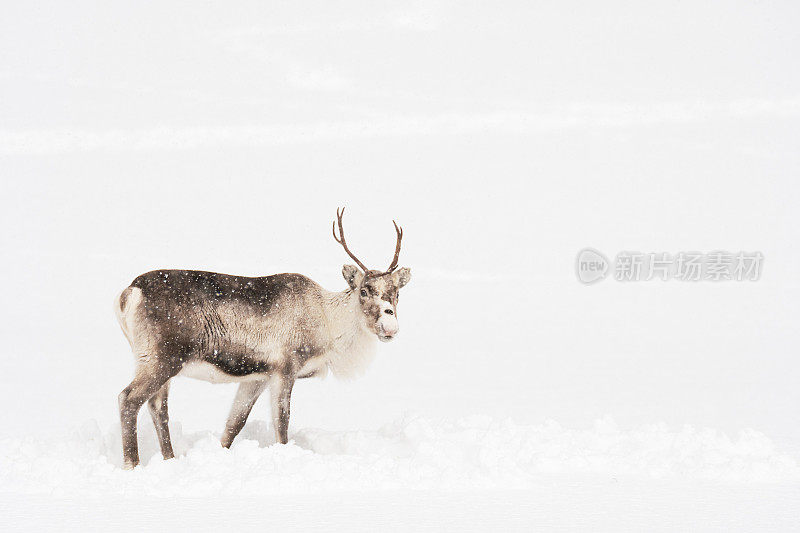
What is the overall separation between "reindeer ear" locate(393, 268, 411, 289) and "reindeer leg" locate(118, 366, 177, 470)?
223 cm

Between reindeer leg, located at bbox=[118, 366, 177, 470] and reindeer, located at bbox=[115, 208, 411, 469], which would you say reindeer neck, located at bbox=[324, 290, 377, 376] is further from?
reindeer leg, located at bbox=[118, 366, 177, 470]

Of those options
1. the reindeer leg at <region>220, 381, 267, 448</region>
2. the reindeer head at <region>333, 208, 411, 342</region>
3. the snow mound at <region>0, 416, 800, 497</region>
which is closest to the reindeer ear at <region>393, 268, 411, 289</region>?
the reindeer head at <region>333, 208, 411, 342</region>

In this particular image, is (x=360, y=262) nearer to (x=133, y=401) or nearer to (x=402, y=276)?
(x=402, y=276)

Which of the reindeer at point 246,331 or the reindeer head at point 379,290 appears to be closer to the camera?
the reindeer at point 246,331

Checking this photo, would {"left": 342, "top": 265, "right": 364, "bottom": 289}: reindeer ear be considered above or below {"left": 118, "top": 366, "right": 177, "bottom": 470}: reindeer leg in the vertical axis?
above

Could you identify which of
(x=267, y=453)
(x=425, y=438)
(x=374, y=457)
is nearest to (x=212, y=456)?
(x=267, y=453)

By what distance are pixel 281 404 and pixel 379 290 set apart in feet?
4.40

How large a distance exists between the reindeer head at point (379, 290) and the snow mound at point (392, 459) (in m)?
1.14

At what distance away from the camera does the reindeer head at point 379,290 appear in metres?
10.1

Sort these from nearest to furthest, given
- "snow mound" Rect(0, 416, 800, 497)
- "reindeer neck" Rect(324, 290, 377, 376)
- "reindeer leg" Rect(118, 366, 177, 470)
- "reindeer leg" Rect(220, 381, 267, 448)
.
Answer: "snow mound" Rect(0, 416, 800, 497) < "reindeer leg" Rect(118, 366, 177, 470) < "reindeer neck" Rect(324, 290, 377, 376) < "reindeer leg" Rect(220, 381, 267, 448)

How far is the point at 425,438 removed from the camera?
421 inches

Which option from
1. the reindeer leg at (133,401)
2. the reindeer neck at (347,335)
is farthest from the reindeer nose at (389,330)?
the reindeer leg at (133,401)

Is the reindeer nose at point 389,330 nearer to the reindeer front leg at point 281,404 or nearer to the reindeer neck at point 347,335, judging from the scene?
the reindeer neck at point 347,335

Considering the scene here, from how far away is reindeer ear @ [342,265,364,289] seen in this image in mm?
10336
